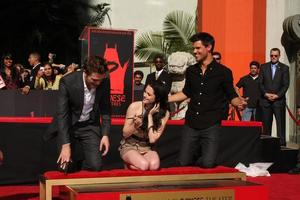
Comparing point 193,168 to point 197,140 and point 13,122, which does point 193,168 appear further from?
point 13,122

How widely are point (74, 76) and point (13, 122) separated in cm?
241

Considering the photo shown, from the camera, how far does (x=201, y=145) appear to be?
6.26m

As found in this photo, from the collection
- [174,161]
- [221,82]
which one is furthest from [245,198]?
[174,161]

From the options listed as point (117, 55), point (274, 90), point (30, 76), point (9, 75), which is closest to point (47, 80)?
point (30, 76)

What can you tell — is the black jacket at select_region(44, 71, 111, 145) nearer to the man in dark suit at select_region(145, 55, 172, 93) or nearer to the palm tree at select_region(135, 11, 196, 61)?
Answer: the man in dark suit at select_region(145, 55, 172, 93)

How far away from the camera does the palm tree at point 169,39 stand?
15876mm

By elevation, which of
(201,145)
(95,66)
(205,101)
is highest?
(95,66)

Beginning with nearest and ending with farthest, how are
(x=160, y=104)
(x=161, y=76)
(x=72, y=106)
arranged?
(x=72, y=106), (x=160, y=104), (x=161, y=76)

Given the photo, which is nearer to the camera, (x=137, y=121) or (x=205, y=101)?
(x=137, y=121)

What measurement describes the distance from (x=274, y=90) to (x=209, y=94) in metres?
4.35

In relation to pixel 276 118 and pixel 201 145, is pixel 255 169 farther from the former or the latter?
pixel 201 145

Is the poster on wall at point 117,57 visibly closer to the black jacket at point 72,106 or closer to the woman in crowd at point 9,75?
the woman in crowd at point 9,75

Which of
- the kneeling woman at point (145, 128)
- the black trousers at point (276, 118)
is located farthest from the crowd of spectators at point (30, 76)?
the kneeling woman at point (145, 128)

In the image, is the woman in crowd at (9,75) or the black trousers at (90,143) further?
the woman in crowd at (9,75)
